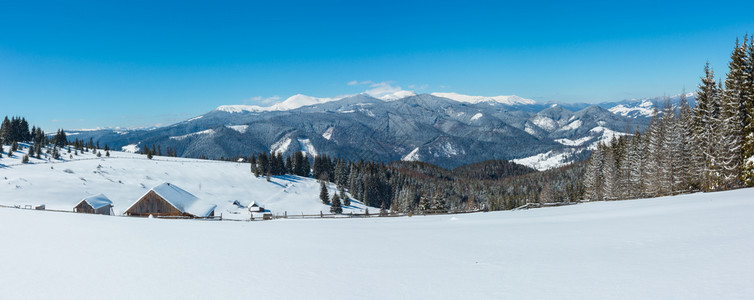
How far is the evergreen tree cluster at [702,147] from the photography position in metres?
37.5

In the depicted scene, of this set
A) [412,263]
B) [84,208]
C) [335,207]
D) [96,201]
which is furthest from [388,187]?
[412,263]

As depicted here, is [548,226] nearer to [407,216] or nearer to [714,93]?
[407,216]

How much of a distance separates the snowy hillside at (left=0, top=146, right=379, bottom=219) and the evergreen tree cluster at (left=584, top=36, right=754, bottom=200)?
2636 inches

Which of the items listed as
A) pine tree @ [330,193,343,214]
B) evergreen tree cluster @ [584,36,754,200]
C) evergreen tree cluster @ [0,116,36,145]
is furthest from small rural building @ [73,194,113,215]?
evergreen tree cluster @ [0,116,36,145]

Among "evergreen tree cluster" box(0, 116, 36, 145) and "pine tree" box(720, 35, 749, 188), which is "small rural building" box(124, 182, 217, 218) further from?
"evergreen tree cluster" box(0, 116, 36, 145)

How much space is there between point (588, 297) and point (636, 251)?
6117 mm

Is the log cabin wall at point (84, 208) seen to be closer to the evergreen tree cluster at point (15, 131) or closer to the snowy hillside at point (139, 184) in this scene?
the snowy hillside at point (139, 184)

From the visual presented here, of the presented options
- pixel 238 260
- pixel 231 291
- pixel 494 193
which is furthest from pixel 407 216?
pixel 494 193

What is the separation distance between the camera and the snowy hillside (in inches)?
2461

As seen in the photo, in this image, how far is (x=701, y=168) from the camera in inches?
1678

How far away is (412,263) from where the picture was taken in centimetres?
1372

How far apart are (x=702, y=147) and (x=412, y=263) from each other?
156 feet

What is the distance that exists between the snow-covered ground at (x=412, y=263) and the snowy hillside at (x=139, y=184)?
52207 millimetres

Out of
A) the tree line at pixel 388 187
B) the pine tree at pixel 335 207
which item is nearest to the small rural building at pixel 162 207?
the pine tree at pixel 335 207
